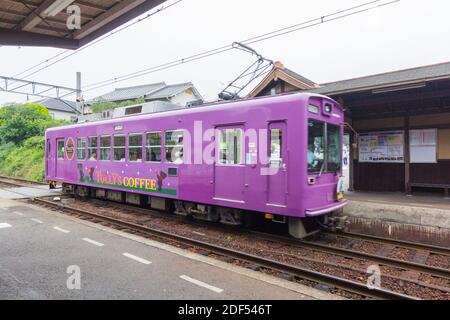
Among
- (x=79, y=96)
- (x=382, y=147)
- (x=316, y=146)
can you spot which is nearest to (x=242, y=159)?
(x=316, y=146)

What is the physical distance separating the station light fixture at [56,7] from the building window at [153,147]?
460cm

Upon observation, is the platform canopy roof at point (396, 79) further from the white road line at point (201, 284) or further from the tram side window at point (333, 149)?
the white road line at point (201, 284)

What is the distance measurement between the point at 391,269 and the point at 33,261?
5.83 metres

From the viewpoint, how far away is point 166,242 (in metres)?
6.83

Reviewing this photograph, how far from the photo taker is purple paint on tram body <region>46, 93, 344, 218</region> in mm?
6078

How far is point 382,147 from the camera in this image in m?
10.4

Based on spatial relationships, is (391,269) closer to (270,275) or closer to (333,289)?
(333,289)

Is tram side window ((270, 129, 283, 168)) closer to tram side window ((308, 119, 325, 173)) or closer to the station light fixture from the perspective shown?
tram side window ((308, 119, 325, 173))

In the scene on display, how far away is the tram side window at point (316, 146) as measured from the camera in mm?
6246

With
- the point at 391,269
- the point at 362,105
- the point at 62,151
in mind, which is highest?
the point at 362,105

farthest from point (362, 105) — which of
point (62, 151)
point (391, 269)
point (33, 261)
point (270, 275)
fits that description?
point (62, 151)

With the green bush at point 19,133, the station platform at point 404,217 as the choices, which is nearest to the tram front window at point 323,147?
the station platform at point 404,217
